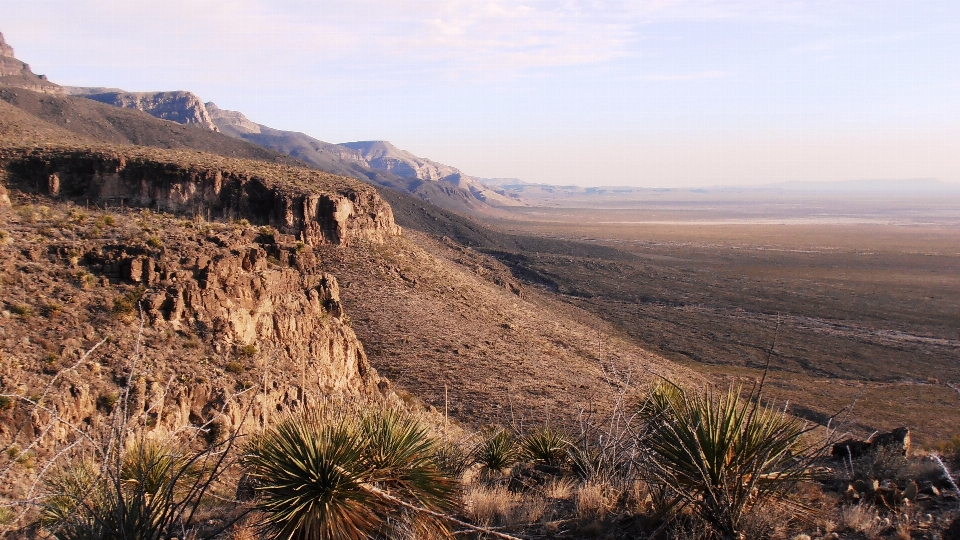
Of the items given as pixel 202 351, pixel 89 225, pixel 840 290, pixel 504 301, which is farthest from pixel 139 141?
pixel 840 290

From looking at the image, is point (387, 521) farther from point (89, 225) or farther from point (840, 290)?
point (840, 290)

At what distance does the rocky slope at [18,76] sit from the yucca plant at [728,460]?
109 metres

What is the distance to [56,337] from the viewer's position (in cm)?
1071

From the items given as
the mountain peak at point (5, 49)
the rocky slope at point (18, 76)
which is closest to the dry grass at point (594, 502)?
the rocky slope at point (18, 76)

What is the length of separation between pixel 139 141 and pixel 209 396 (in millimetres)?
80731

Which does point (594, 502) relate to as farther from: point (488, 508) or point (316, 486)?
point (316, 486)

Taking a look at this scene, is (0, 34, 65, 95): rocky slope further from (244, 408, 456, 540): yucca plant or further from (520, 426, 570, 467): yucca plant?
(244, 408, 456, 540): yucca plant

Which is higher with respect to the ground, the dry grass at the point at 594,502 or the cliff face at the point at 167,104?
the cliff face at the point at 167,104

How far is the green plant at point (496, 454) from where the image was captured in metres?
8.62

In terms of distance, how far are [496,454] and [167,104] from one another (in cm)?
18365

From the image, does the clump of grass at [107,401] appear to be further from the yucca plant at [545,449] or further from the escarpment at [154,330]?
the yucca plant at [545,449]

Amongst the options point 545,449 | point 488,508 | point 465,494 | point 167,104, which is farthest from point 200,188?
point 167,104

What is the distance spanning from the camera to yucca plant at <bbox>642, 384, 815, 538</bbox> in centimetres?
462

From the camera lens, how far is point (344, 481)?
480 cm
